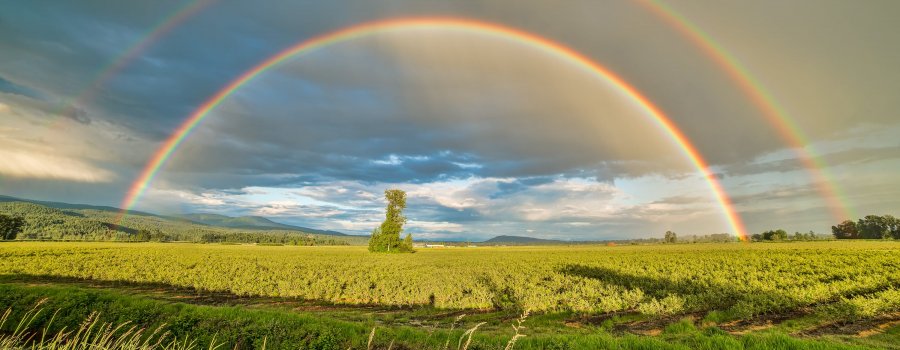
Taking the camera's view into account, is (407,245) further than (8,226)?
No

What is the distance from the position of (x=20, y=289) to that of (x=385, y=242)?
3519 inches

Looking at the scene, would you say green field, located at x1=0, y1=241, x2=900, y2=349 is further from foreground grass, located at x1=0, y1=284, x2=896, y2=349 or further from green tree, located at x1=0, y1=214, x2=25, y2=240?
green tree, located at x1=0, y1=214, x2=25, y2=240

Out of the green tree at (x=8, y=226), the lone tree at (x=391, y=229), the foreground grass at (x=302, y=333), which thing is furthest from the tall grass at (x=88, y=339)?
the green tree at (x=8, y=226)

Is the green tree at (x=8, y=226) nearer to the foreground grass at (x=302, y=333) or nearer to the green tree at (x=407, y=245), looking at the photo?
the green tree at (x=407, y=245)

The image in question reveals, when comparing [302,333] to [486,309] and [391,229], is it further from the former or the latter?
[391,229]

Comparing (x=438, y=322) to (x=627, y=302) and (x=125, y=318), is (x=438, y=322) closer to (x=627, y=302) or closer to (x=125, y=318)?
(x=627, y=302)

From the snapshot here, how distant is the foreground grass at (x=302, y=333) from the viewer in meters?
13.7

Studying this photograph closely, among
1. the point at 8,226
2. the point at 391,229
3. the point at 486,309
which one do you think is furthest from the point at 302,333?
the point at 8,226

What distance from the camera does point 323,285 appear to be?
35.0m

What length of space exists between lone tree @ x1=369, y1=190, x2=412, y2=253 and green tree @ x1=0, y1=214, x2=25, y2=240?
169 m

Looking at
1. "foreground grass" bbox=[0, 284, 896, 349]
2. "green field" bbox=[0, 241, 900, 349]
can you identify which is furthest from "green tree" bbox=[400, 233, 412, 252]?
"foreground grass" bbox=[0, 284, 896, 349]

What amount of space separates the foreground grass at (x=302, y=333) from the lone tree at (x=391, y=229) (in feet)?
299

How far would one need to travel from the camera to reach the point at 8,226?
17288 cm

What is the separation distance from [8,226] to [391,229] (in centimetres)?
17773
